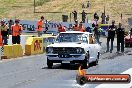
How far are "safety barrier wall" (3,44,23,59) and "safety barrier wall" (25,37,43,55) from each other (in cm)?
106

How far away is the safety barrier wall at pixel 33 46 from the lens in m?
31.2

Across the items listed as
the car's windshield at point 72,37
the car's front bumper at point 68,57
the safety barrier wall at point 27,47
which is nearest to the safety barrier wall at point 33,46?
the safety barrier wall at point 27,47

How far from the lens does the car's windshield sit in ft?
72.6

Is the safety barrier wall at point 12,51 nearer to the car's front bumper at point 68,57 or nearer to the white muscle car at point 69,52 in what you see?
the white muscle car at point 69,52

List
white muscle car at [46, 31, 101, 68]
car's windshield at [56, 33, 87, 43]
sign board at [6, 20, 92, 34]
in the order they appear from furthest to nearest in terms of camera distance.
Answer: sign board at [6, 20, 92, 34] < car's windshield at [56, 33, 87, 43] < white muscle car at [46, 31, 101, 68]

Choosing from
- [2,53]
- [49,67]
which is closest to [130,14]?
[2,53]

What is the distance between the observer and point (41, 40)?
3312cm

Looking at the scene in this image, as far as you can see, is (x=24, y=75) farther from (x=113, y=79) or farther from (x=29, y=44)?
(x=29, y=44)

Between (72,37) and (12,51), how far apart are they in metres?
7.35

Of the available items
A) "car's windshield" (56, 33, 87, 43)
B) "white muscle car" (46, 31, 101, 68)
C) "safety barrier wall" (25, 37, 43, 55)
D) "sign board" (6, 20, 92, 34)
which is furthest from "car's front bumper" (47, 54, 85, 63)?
"sign board" (6, 20, 92, 34)

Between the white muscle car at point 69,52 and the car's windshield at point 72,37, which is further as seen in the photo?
the car's windshield at point 72,37

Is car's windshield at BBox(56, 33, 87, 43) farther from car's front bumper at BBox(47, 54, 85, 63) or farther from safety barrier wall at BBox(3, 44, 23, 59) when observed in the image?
safety barrier wall at BBox(3, 44, 23, 59)

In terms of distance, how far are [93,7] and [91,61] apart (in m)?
53.2

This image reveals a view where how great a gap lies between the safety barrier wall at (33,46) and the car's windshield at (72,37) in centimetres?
897
